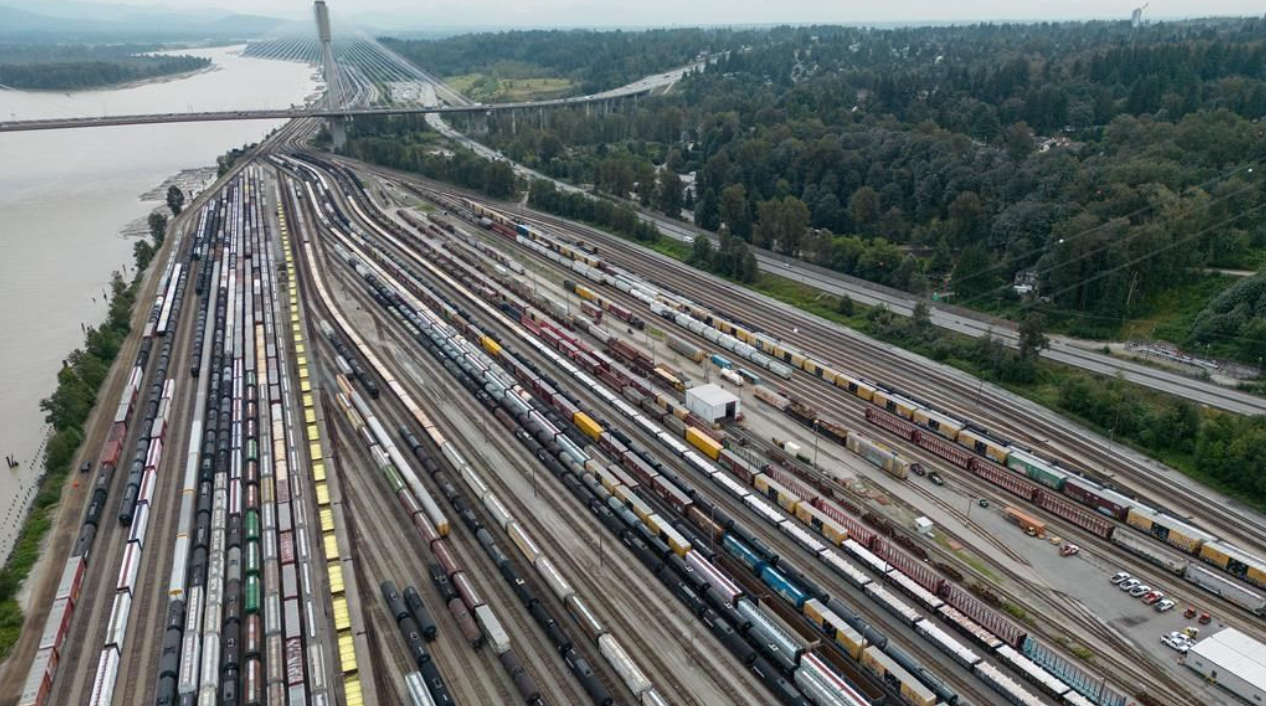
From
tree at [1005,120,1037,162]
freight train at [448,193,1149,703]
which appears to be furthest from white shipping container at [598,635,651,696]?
tree at [1005,120,1037,162]

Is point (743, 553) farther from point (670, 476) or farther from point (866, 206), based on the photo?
point (866, 206)

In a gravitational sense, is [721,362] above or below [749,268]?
below

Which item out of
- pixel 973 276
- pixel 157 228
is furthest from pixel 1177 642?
pixel 157 228

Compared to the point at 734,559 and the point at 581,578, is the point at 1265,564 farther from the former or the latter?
the point at 581,578

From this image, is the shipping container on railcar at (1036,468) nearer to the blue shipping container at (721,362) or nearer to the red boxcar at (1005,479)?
the red boxcar at (1005,479)

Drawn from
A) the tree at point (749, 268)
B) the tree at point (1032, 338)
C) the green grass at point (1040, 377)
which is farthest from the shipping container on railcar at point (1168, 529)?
the tree at point (749, 268)

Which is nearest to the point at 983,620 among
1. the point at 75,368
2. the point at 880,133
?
the point at 75,368
